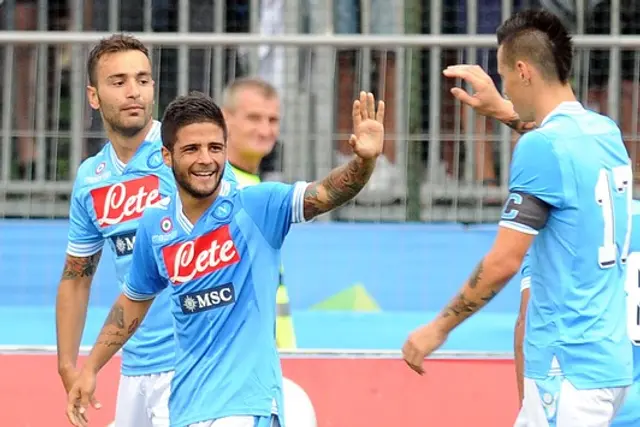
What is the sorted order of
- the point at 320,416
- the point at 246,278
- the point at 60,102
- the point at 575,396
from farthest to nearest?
the point at 60,102, the point at 320,416, the point at 246,278, the point at 575,396

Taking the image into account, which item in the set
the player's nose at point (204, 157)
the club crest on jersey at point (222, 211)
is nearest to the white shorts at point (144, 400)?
the club crest on jersey at point (222, 211)

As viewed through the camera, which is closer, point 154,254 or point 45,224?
point 154,254

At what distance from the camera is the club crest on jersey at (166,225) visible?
5172 millimetres

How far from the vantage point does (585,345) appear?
4.77 m

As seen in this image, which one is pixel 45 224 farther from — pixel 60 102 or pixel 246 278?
pixel 246 278

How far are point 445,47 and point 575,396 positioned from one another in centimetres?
535

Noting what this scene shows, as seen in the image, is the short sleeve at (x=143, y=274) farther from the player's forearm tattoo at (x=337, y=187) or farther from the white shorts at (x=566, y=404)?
the white shorts at (x=566, y=404)

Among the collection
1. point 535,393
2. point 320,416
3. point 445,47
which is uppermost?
point 445,47

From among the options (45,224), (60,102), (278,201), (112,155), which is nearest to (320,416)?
(112,155)

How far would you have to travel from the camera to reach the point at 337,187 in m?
4.94

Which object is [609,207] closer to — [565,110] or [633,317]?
[565,110]

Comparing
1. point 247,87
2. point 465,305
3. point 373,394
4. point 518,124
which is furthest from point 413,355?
point 247,87

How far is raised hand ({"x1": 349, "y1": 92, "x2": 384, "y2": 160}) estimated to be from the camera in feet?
15.6

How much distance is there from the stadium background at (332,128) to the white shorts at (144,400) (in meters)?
2.55
